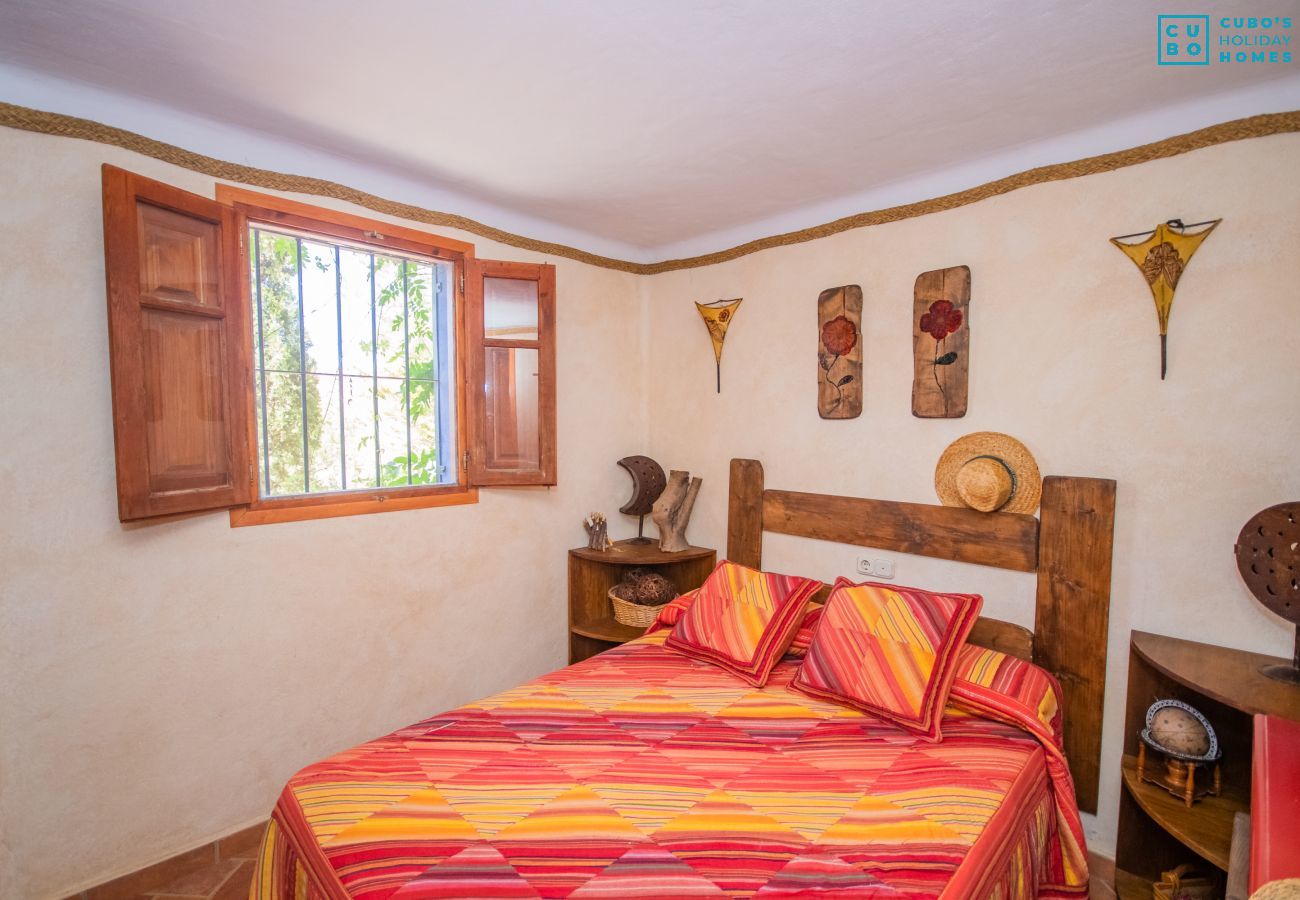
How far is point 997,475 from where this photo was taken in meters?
2.23

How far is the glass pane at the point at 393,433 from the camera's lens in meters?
2.65

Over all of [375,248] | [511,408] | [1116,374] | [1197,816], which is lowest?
[1197,816]

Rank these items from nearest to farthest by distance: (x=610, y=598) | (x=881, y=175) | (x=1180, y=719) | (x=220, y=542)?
(x=1180, y=719)
(x=220, y=542)
(x=881, y=175)
(x=610, y=598)

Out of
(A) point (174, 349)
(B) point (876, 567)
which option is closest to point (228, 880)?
(A) point (174, 349)

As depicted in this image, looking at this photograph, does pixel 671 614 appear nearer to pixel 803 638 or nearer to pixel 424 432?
pixel 803 638

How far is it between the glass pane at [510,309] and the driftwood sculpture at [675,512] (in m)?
1.08

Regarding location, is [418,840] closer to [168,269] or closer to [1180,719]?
[168,269]

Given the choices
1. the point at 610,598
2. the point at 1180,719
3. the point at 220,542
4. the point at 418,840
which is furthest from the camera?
the point at 610,598

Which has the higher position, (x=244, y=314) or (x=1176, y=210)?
(x=1176, y=210)

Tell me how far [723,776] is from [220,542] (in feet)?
6.11

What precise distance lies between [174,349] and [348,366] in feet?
2.07

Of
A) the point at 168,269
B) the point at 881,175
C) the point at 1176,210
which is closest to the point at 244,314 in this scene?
the point at 168,269

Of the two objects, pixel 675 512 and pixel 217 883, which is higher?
pixel 675 512

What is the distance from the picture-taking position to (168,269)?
6.37 ft
